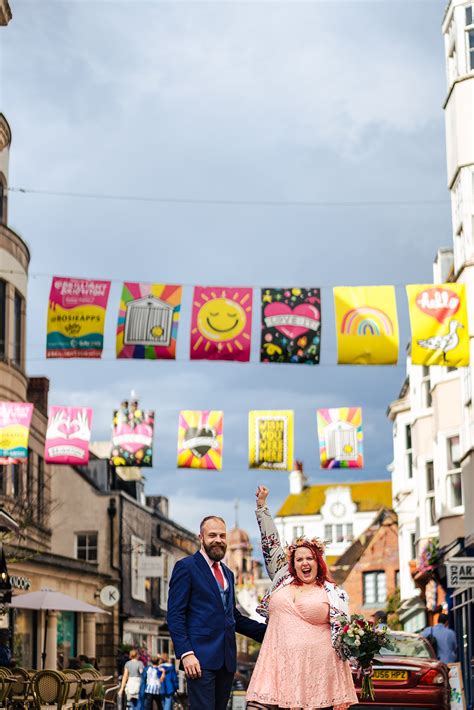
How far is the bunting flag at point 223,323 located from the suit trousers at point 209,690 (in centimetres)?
1514

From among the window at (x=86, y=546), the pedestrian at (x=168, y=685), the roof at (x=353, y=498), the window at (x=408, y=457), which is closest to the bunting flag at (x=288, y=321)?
the pedestrian at (x=168, y=685)

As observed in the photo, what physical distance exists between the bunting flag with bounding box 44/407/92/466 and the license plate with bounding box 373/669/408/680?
17386 mm

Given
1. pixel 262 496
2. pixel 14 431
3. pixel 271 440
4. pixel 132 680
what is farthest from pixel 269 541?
pixel 132 680

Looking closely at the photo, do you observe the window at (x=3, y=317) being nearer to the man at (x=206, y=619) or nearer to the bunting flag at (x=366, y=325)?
the bunting flag at (x=366, y=325)

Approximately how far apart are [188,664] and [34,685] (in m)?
9.29

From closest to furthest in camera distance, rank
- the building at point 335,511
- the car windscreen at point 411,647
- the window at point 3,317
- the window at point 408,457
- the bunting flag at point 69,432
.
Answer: the car windscreen at point 411,647 < the bunting flag at point 69,432 < the window at point 3,317 < the window at point 408,457 < the building at point 335,511

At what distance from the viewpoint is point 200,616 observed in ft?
29.9

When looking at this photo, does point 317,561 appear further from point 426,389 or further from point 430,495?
point 426,389

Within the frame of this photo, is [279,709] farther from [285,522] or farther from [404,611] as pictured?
[285,522]

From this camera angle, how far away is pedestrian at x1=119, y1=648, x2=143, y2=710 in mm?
30734

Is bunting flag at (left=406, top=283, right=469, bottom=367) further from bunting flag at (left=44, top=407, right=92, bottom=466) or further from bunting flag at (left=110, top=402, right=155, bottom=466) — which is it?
bunting flag at (left=110, top=402, right=155, bottom=466)

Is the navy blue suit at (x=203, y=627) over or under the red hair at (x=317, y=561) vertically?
under

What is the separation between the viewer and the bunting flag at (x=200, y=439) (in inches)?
1225

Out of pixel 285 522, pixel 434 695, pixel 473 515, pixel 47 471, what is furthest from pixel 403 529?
pixel 285 522
